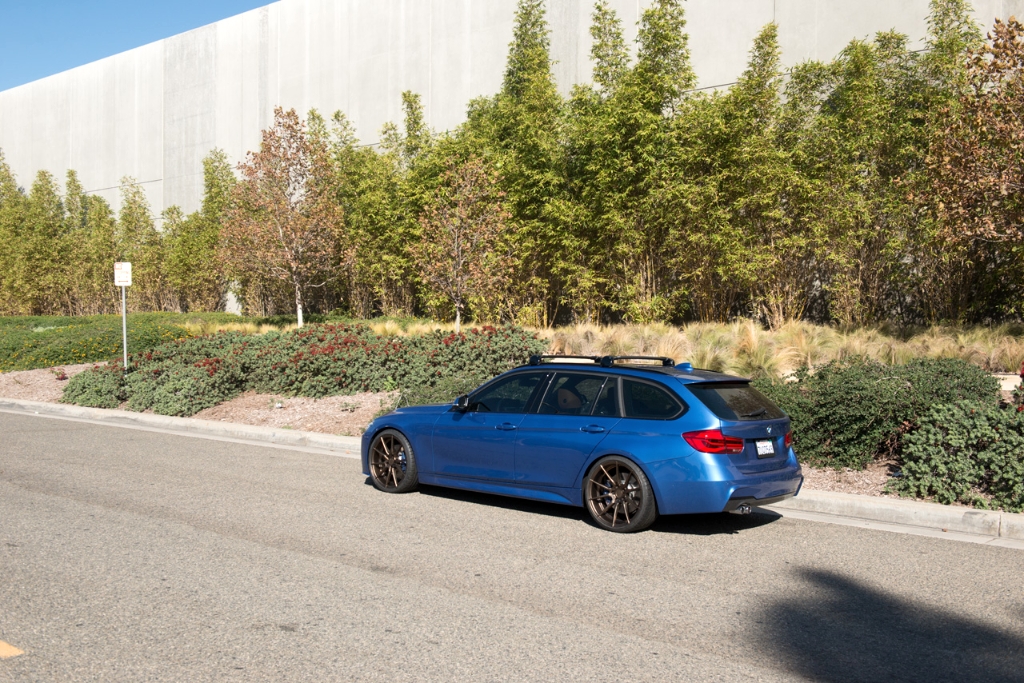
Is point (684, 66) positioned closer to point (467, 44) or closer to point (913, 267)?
point (913, 267)

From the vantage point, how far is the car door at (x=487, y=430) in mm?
8055

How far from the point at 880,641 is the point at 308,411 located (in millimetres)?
11595

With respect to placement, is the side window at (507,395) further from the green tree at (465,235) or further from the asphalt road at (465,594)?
the green tree at (465,235)

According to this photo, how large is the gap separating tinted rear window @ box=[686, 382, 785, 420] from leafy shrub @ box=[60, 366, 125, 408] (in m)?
13.9

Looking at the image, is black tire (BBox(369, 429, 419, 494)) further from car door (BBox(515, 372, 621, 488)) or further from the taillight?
the taillight

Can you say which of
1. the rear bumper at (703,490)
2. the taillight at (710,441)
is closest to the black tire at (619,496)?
the rear bumper at (703,490)

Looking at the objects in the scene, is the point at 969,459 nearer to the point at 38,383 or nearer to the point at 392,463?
the point at 392,463

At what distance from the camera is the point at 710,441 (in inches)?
273

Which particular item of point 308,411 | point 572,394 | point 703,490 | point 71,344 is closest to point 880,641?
point 703,490

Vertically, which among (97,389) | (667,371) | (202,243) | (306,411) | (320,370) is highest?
(202,243)

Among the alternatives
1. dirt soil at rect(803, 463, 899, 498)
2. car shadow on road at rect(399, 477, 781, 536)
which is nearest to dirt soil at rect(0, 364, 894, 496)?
car shadow on road at rect(399, 477, 781, 536)

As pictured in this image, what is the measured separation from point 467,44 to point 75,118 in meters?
33.7

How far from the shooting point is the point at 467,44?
109 feet

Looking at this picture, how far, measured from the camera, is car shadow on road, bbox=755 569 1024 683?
14.4 ft
